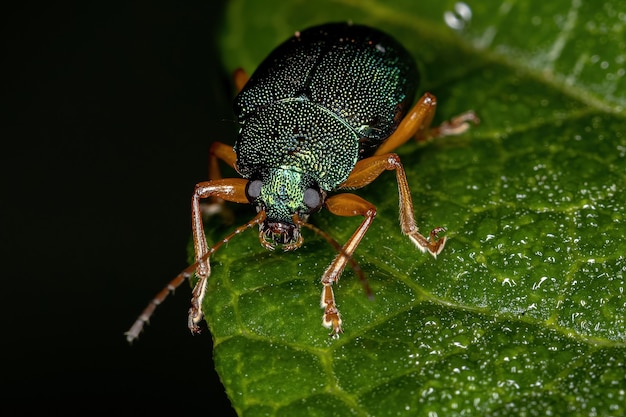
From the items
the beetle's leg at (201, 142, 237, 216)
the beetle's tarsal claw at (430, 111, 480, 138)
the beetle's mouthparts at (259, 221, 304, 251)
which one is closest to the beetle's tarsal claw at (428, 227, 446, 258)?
the beetle's mouthparts at (259, 221, 304, 251)

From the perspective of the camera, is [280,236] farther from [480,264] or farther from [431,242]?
Answer: [480,264]

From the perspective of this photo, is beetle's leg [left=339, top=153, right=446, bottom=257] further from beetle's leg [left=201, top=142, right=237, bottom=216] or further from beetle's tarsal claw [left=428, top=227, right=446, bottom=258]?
beetle's leg [left=201, top=142, right=237, bottom=216]

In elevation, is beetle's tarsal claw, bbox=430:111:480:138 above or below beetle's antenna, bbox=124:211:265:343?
above

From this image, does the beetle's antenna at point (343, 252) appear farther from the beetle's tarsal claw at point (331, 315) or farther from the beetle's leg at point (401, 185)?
the beetle's leg at point (401, 185)

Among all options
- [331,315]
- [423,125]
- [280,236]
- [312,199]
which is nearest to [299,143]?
[312,199]

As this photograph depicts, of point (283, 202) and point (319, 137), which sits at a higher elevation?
point (319, 137)

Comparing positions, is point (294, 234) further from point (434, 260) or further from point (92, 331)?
point (92, 331)
